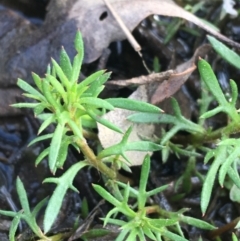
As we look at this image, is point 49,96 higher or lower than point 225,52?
higher

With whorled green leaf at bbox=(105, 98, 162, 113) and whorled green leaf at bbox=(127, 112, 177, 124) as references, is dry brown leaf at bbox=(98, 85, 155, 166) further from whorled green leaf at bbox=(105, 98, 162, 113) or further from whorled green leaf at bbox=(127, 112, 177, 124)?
whorled green leaf at bbox=(105, 98, 162, 113)

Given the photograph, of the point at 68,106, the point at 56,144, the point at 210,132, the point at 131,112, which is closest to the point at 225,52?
the point at 210,132

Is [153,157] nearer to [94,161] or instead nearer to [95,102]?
[94,161]

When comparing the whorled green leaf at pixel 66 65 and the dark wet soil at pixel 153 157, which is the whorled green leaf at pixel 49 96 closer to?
the whorled green leaf at pixel 66 65

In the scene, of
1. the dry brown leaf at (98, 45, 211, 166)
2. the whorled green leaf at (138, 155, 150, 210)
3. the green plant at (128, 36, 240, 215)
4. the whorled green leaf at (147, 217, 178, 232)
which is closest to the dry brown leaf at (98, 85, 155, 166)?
the dry brown leaf at (98, 45, 211, 166)

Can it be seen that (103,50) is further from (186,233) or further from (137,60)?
(186,233)

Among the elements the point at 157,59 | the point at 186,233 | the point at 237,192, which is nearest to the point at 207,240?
the point at 186,233

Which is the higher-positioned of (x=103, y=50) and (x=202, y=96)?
(x=103, y=50)
